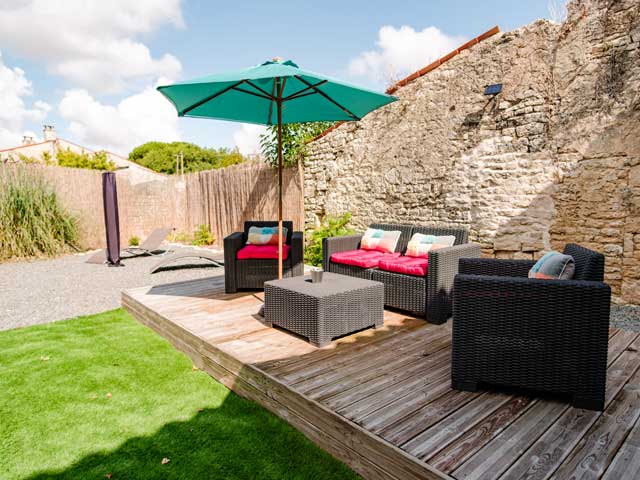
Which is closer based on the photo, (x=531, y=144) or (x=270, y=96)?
(x=270, y=96)

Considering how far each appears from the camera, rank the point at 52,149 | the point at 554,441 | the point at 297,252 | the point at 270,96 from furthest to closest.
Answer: the point at 52,149, the point at 297,252, the point at 270,96, the point at 554,441

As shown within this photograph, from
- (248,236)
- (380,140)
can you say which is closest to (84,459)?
(248,236)

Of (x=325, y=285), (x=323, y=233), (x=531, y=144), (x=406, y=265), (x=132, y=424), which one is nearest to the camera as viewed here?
(x=132, y=424)

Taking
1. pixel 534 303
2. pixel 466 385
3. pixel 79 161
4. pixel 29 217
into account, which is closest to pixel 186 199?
pixel 29 217

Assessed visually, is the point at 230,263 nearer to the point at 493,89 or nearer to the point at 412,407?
the point at 412,407

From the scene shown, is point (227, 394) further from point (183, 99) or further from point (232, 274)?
point (183, 99)

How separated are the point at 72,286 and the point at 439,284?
5.45 metres

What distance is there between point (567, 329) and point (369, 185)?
15.6 ft

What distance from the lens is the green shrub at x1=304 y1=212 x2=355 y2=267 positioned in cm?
666

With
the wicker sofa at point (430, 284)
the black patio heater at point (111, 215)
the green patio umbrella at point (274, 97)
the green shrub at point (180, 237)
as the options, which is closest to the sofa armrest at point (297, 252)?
the green patio umbrella at point (274, 97)

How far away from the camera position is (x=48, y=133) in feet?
86.4

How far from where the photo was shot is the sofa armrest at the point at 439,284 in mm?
3400

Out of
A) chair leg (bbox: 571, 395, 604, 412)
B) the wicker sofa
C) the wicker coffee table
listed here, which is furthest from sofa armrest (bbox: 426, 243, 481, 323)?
chair leg (bbox: 571, 395, 604, 412)

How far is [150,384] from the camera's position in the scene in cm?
276
